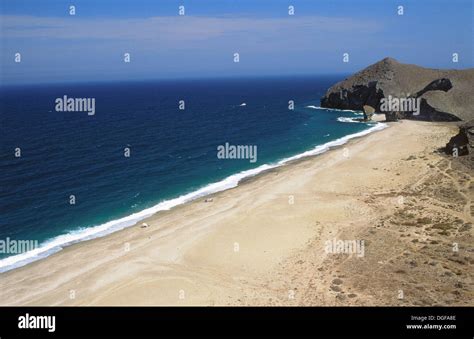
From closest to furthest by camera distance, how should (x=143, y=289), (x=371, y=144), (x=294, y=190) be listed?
(x=143, y=289)
(x=294, y=190)
(x=371, y=144)

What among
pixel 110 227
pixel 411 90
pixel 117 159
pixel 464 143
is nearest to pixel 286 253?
pixel 110 227

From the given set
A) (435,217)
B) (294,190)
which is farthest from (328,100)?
(435,217)

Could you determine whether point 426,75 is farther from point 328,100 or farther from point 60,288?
point 60,288

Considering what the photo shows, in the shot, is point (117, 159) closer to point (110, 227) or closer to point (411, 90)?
point (110, 227)

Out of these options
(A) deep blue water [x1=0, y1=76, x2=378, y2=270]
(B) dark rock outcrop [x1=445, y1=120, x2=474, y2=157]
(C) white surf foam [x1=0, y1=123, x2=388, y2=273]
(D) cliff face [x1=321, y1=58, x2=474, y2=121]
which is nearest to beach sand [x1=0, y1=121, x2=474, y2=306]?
(C) white surf foam [x1=0, y1=123, x2=388, y2=273]

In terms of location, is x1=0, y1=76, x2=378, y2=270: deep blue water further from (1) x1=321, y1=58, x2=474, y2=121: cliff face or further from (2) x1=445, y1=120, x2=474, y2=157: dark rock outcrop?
(2) x1=445, y1=120, x2=474, y2=157: dark rock outcrop

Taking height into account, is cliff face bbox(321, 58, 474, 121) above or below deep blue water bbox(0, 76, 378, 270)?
above
